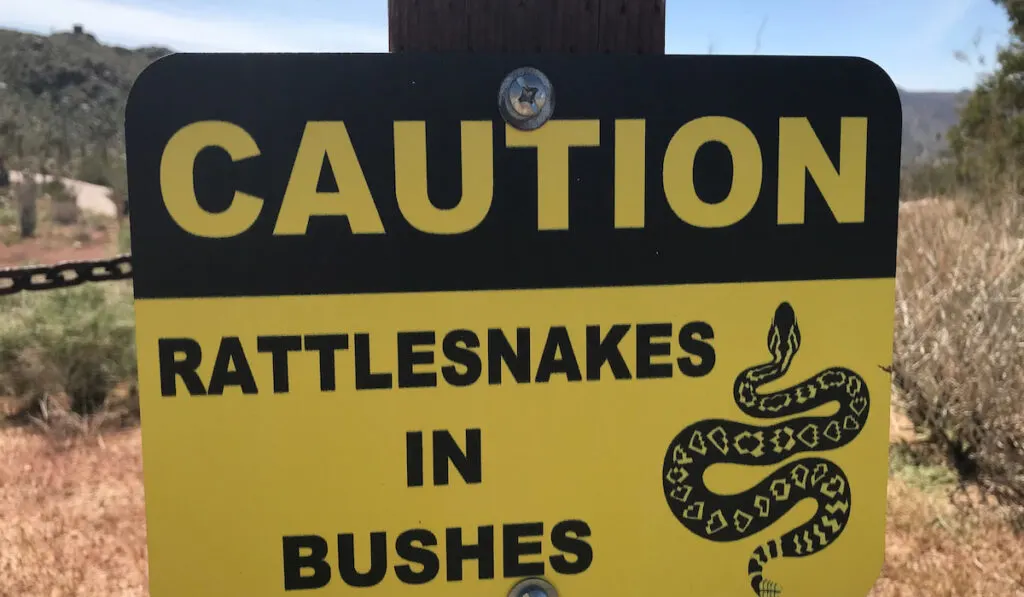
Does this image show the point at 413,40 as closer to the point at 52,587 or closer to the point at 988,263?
the point at 52,587

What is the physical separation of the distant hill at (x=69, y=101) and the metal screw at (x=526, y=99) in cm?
2119

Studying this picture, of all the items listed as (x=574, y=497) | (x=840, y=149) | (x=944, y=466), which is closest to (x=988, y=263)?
(x=944, y=466)

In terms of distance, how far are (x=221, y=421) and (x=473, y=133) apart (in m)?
0.50

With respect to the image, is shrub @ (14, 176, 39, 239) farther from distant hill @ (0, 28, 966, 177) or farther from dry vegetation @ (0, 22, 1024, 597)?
dry vegetation @ (0, 22, 1024, 597)

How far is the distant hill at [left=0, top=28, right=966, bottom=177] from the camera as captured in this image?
22906 mm

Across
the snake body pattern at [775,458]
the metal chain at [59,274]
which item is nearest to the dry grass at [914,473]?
the metal chain at [59,274]

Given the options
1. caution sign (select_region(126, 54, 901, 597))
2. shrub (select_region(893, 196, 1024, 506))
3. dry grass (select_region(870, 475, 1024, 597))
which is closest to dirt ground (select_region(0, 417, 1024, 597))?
dry grass (select_region(870, 475, 1024, 597))

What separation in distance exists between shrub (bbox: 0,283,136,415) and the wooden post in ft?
15.9

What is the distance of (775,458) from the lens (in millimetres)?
1097

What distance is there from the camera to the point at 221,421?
0.99 meters

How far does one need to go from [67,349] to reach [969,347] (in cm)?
562

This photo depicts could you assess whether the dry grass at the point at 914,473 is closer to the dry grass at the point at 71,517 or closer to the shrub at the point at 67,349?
the dry grass at the point at 71,517

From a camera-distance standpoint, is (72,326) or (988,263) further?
(72,326)

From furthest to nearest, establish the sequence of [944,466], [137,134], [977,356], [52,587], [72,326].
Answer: [72,326]
[944,466]
[977,356]
[52,587]
[137,134]
